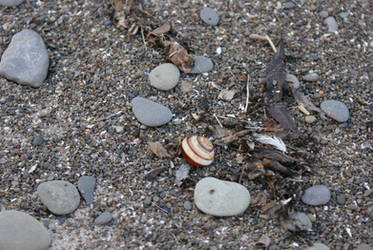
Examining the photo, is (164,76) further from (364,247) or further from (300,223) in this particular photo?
(364,247)

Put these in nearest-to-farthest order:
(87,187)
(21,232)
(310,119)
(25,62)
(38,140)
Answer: (21,232), (87,187), (38,140), (310,119), (25,62)

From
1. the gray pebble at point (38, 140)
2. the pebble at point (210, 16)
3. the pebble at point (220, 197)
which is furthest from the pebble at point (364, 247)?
the gray pebble at point (38, 140)

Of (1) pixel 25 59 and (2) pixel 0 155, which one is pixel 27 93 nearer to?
(1) pixel 25 59

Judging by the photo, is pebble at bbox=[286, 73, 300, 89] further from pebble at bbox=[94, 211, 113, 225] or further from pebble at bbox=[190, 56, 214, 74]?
pebble at bbox=[94, 211, 113, 225]

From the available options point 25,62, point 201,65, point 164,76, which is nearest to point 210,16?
point 201,65

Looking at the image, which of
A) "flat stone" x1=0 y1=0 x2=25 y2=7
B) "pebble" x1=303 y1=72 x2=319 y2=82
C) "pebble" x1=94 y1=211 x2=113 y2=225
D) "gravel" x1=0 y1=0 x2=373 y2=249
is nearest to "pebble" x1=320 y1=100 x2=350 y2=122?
"gravel" x1=0 y1=0 x2=373 y2=249
